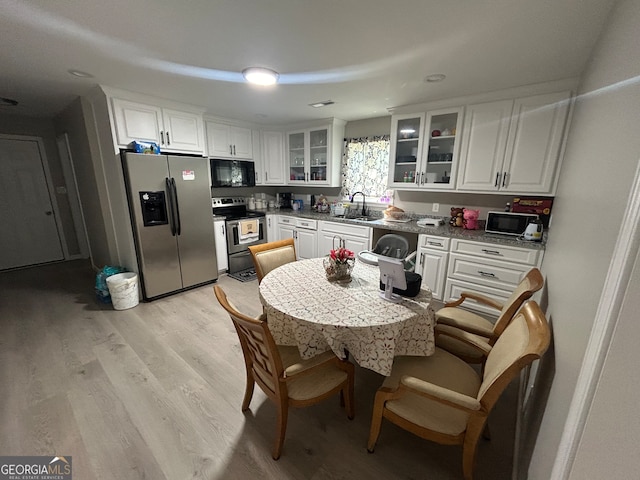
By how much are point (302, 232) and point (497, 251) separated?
2569mm

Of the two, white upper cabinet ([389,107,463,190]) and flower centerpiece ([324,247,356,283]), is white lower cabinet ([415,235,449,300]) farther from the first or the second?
flower centerpiece ([324,247,356,283])

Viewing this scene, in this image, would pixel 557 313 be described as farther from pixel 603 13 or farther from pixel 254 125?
pixel 254 125

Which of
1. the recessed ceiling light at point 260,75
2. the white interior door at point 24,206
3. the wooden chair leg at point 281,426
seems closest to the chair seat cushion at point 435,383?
the wooden chair leg at point 281,426

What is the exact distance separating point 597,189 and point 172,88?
3274 mm

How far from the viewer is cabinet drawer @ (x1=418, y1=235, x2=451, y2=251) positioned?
2699mm

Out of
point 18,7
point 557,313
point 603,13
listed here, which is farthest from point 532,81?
point 18,7

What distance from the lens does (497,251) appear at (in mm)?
2424

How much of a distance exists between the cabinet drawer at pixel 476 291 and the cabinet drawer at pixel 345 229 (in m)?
1.15

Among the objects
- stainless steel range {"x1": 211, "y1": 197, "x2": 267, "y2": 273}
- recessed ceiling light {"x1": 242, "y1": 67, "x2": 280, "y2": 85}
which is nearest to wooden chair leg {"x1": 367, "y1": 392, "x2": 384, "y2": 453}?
recessed ceiling light {"x1": 242, "y1": 67, "x2": 280, "y2": 85}

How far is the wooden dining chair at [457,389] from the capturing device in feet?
3.19

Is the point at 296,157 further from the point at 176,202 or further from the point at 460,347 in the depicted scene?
the point at 460,347

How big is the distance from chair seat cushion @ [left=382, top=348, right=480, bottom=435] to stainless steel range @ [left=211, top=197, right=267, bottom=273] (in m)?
2.99

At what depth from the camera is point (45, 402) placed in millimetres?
1663

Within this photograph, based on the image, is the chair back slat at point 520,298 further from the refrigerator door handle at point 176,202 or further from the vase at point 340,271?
the refrigerator door handle at point 176,202
